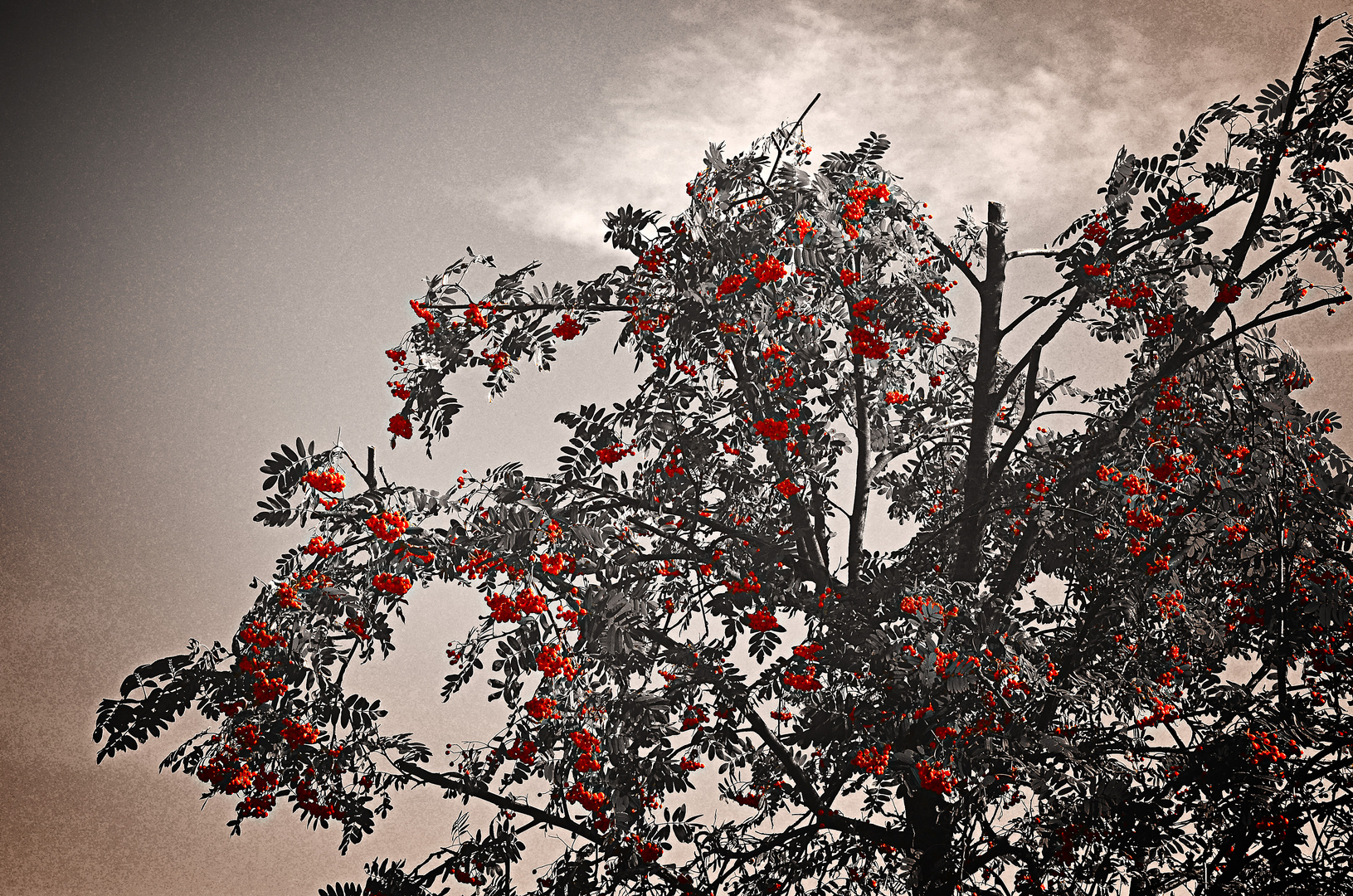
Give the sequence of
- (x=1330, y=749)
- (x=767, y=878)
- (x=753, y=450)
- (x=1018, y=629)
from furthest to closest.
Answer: (x=753, y=450), (x=767, y=878), (x=1018, y=629), (x=1330, y=749)

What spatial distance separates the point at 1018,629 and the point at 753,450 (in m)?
1.83

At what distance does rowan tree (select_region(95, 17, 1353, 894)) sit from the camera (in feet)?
13.3

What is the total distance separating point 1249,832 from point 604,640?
2.88 m

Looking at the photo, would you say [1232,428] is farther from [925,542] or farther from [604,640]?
[604,640]

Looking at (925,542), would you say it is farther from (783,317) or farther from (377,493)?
(377,493)

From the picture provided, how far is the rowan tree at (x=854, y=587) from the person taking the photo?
4.05 metres

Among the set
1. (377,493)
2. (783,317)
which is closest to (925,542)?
(783,317)

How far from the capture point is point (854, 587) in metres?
4.66

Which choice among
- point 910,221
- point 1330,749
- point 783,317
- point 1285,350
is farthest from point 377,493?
point 1285,350

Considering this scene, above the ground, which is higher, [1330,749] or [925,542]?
[925,542]

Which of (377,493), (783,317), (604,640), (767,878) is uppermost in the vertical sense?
(783,317)

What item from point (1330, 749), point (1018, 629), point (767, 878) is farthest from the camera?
point (767, 878)

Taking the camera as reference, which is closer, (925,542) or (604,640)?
(604,640)

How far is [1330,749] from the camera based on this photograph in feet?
13.0
